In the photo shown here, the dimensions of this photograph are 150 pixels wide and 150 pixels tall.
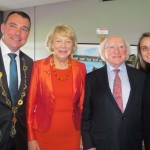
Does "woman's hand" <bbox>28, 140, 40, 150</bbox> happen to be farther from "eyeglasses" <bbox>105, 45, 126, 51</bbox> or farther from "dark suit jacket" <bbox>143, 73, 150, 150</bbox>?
"eyeglasses" <bbox>105, 45, 126, 51</bbox>

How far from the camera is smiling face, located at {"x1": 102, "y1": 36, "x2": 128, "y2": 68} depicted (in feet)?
5.82

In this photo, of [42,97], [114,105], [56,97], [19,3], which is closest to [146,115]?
[114,105]

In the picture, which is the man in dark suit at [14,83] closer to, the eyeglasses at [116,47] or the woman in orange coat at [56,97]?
the woman in orange coat at [56,97]

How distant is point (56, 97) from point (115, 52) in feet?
2.27

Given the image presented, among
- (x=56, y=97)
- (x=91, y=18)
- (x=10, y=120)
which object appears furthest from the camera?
(x=91, y=18)

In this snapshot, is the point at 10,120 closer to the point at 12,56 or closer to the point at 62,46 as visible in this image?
the point at 12,56

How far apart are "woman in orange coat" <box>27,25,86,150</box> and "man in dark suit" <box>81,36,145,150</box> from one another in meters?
0.20

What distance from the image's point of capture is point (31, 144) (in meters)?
1.90

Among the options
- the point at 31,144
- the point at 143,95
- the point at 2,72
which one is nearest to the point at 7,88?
the point at 2,72

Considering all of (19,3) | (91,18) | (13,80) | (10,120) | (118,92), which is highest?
(19,3)

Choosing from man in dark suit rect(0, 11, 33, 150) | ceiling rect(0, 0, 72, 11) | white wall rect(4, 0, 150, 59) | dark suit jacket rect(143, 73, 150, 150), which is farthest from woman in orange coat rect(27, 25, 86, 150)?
ceiling rect(0, 0, 72, 11)

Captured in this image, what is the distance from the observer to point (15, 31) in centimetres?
178

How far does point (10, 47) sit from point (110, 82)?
0.94m

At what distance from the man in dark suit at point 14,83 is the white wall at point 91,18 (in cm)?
281
